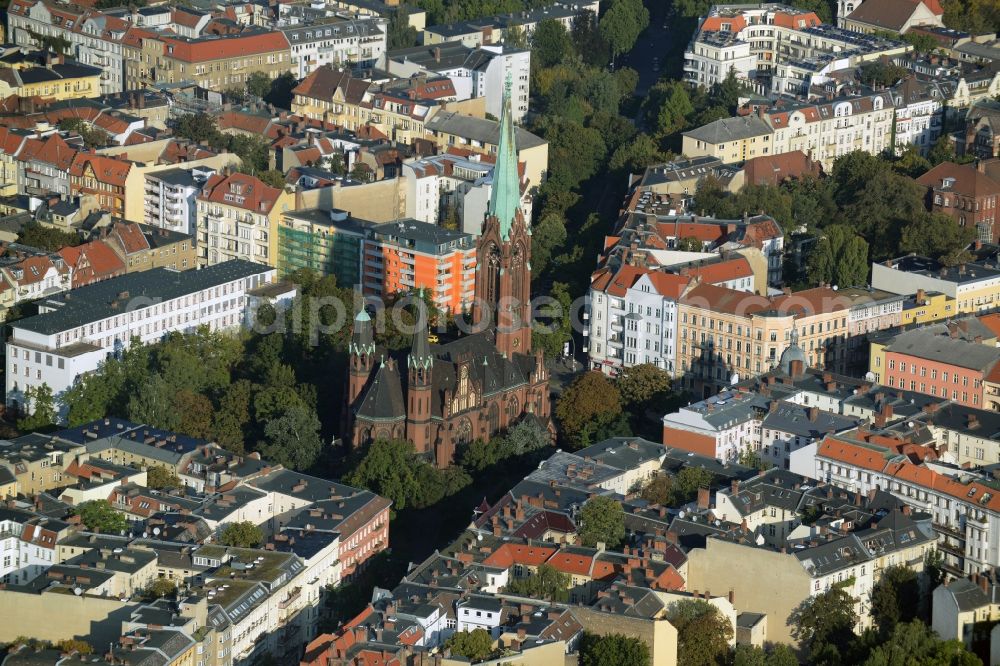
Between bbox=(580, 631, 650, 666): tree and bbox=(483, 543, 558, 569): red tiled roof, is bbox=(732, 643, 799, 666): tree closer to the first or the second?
bbox=(580, 631, 650, 666): tree

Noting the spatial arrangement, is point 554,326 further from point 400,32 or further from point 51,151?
point 400,32

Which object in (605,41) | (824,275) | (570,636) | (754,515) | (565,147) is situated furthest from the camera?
(605,41)

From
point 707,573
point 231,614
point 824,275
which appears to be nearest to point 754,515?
point 707,573

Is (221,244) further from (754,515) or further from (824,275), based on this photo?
(754,515)

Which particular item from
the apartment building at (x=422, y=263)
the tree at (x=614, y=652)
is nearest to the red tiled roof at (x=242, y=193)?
the apartment building at (x=422, y=263)

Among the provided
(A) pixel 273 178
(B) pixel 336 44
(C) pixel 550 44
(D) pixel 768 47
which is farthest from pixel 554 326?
(C) pixel 550 44

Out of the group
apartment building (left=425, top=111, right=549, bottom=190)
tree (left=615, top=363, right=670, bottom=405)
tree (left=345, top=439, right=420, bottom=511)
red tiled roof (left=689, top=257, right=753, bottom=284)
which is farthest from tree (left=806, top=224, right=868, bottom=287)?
tree (left=345, top=439, right=420, bottom=511)

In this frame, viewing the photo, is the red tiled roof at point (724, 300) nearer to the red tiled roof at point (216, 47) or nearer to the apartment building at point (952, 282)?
the apartment building at point (952, 282)
